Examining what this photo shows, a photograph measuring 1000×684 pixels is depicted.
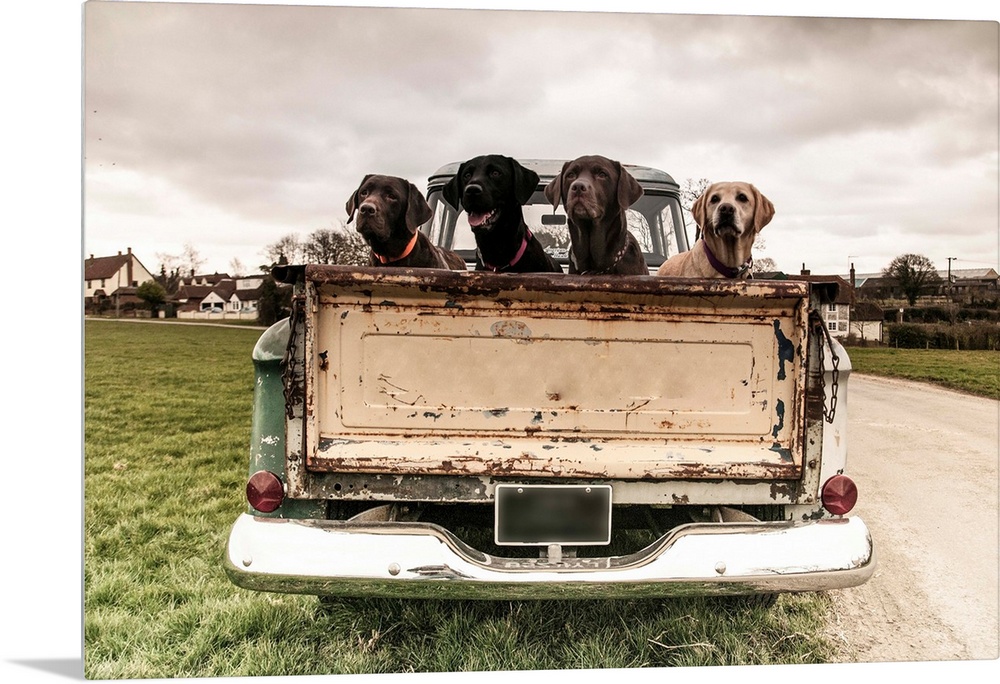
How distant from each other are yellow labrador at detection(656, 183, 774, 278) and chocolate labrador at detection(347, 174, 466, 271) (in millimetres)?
Result: 1269

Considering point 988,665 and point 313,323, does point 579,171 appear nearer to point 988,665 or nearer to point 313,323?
point 313,323

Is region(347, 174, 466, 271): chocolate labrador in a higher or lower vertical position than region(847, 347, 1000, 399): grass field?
higher

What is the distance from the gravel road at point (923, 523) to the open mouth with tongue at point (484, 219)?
2.33 m

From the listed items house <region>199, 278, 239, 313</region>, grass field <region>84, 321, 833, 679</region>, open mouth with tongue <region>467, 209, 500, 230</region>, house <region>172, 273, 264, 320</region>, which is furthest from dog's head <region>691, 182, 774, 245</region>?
house <region>199, 278, 239, 313</region>

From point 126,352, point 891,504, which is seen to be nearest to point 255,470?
point 126,352

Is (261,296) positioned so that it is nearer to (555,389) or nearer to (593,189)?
(593,189)

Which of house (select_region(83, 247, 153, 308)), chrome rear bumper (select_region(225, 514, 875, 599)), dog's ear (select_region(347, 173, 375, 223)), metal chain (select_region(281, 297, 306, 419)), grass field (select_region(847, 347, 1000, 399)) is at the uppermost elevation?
dog's ear (select_region(347, 173, 375, 223))

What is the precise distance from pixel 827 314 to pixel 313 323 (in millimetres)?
1644

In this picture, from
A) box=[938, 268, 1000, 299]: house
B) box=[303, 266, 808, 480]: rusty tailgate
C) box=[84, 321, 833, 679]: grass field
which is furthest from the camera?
box=[938, 268, 1000, 299]: house

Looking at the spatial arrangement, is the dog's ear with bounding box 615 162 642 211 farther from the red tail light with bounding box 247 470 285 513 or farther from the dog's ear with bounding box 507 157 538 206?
the red tail light with bounding box 247 470 285 513

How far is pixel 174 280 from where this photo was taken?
5516 millimetres

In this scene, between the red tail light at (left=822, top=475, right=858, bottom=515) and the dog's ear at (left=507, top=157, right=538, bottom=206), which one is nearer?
the red tail light at (left=822, top=475, right=858, bottom=515)

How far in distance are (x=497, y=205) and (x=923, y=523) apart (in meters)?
3.45

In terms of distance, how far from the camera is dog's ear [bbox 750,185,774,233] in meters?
3.27
